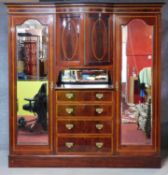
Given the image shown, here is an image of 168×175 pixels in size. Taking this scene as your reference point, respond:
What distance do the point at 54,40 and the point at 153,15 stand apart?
1.15m

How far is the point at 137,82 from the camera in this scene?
4938 mm

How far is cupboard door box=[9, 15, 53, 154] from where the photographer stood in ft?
15.9

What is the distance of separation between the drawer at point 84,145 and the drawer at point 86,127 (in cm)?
9

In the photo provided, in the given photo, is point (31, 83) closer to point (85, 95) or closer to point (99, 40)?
point (85, 95)

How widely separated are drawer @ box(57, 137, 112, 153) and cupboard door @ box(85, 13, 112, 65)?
2.92 ft

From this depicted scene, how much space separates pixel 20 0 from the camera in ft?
18.3

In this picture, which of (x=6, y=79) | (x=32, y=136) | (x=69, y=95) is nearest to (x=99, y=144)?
(x=69, y=95)

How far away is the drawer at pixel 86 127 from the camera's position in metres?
4.93

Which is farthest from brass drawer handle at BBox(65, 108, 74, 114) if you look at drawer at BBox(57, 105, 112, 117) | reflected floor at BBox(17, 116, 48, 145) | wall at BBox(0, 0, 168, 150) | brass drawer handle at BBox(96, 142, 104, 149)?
wall at BBox(0, 0, 168, 150)

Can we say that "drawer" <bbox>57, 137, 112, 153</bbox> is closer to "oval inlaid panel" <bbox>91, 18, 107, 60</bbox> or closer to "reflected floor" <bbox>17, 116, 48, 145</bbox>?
"reflected floor" <bbox>17, 116, 48, 145</bbox>

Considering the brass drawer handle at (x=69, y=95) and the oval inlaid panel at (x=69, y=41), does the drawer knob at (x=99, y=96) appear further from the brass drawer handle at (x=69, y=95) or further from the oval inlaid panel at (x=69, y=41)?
the oval inlaid panel at (x=69, y=41)

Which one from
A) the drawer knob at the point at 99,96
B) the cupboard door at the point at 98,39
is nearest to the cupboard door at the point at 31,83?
the cupboard door at the point at 98,39

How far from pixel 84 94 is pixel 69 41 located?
0.63 metres
